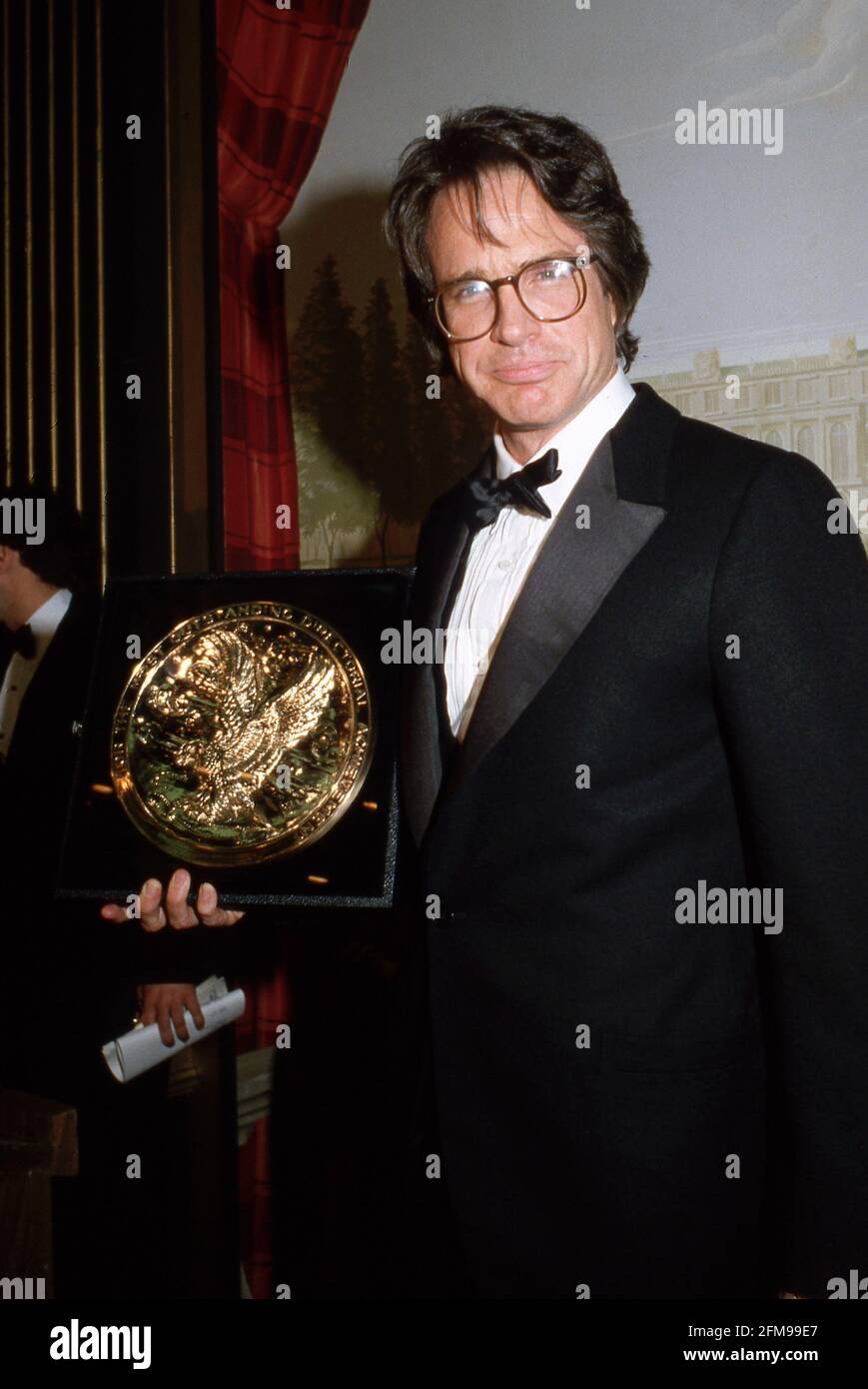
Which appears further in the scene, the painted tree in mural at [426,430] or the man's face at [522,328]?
the painted tree in mural at [426,430]

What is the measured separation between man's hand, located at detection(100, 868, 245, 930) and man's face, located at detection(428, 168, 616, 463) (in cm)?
78

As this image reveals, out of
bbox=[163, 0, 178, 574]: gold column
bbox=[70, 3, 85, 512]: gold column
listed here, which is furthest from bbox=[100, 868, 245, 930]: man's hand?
bbox=[70, 3, 85, 512]: gold column

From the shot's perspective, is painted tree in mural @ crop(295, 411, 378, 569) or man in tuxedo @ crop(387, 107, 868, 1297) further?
painted tree in mural @ crop(295, 411, 378, 569)

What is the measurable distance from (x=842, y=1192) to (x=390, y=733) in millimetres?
806

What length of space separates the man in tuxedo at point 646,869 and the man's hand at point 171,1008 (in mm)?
827

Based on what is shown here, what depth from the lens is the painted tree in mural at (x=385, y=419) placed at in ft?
9.09

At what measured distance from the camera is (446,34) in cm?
264

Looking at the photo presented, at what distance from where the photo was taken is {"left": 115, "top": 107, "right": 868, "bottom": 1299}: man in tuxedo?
117cm

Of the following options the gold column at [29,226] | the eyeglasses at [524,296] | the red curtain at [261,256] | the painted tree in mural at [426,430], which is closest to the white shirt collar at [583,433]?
the eyeglasses at [524,296]

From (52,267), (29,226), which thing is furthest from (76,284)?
(29,226)

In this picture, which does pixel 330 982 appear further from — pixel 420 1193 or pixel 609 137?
pixel 609 137

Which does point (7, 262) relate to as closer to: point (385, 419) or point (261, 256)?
point (261, 256)

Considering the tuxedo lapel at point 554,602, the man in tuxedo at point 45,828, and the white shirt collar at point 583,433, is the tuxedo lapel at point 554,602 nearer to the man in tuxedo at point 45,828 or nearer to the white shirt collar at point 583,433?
the white shirt collar at point 583,433

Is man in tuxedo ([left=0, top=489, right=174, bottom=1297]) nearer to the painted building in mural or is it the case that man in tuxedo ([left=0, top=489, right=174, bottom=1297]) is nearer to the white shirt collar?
the white shirt collar
